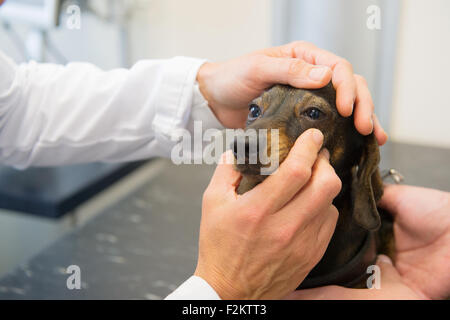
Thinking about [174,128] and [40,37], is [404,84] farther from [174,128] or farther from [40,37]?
[40,37]

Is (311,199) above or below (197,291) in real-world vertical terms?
above

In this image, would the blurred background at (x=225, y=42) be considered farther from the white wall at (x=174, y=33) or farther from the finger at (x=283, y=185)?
the finger at (x=283, y=185)

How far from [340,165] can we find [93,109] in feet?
2.16

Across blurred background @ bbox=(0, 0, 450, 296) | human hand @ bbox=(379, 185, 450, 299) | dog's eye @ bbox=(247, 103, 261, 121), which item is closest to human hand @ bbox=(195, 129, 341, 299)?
dog's eye @ bbox=(247, 103, 261, 121)

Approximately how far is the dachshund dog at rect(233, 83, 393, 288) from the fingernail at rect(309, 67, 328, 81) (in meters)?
0.03

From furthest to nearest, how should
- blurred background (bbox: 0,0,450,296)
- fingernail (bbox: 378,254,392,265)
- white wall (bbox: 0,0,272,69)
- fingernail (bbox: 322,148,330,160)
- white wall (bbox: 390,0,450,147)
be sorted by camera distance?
1. white wall (bbox: 0,0,272,69)
2. white wall (bbox: 390,0,450,147)
3. blurred background (bbox: 0,0,450,296)
4. fingernail (bbox: 378,254,392,265)
5. fingernail (bbox: 322,148,330,160)

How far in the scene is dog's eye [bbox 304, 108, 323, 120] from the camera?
91 cm

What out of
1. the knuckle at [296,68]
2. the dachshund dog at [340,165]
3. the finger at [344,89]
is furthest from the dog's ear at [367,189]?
the knuckle at [296,68]

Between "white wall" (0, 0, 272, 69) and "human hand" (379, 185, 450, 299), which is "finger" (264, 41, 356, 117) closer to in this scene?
"human hand" (379, 185, 450, 299)

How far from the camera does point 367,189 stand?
3.08 feet

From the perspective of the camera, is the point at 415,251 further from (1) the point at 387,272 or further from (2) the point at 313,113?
(2) the point at 313,113

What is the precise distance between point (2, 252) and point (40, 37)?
1.07 metres

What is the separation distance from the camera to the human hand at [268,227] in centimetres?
70

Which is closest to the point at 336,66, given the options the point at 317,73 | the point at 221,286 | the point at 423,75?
the point at 317,73
